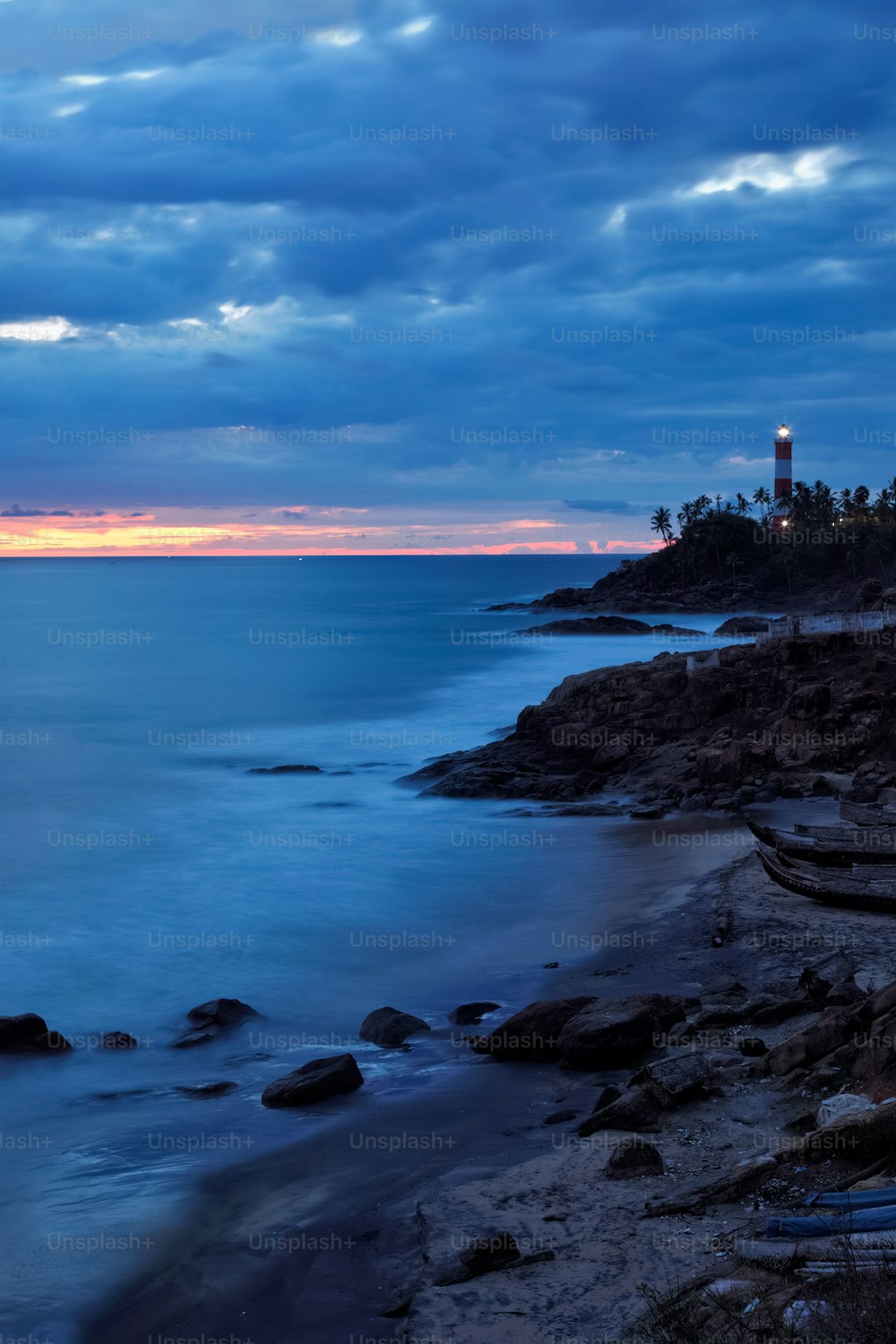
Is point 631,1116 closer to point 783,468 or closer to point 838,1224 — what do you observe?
point 838,1224

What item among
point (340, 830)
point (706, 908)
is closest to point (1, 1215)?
point (706, 908)

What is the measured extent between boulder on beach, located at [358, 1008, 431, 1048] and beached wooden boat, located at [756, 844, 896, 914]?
7231 mm

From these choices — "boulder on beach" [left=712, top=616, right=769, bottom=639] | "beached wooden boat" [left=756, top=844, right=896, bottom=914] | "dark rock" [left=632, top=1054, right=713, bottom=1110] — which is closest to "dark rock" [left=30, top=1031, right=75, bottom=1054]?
"dark rock" [left=632, top=1054, right=713, bottom=1110]

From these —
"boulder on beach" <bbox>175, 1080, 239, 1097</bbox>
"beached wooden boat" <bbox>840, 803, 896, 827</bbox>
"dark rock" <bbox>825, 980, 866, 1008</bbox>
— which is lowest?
"boulder on beach" <bbox>175, 1080, 239, 1097</bbox>

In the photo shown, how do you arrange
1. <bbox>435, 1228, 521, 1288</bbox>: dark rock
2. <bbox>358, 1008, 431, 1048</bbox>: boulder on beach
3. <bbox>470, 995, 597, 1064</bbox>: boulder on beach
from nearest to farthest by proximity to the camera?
<bbox>435, 1228, 521, 1288</bbox>: dark rock → <bbox>470, 995, 597, 1064</bbox>: boulder on beach → <bbox>358, 1008, 431, 1048</bbox>: boulder on beach

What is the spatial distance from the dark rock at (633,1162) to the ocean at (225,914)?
3983mm

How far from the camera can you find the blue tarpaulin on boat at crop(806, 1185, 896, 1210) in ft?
26.7

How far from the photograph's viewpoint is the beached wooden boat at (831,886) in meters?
18.6

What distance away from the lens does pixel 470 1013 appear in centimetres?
1667

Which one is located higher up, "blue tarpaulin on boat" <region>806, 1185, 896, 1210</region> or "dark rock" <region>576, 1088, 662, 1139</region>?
"blue tarpaulin on boat" <region>806, 1185, 896, 1210</region>

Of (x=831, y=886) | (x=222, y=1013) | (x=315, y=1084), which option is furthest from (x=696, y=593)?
(x=315, y=1084)

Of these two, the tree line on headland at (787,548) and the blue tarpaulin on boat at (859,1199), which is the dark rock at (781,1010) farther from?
the tree line on headland at (787,548)

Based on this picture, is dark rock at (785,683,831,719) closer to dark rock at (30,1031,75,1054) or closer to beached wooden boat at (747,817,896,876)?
beached wooden boat at (747,817,896,876)

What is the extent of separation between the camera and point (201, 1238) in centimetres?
1138
